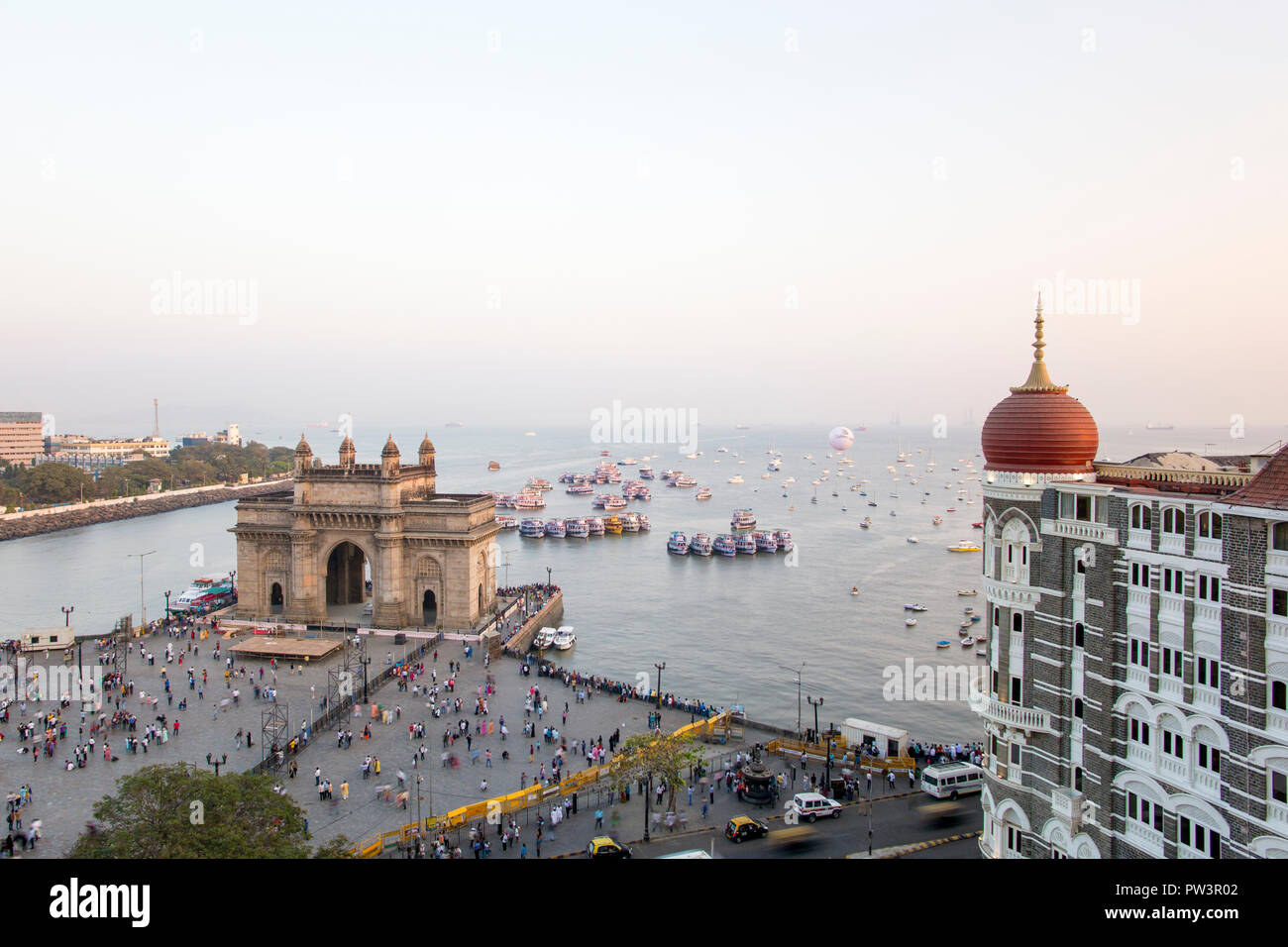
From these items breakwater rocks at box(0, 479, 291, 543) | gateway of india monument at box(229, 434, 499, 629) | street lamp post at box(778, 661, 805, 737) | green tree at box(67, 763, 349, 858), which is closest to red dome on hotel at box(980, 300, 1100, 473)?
street lamp post at box(778, 661, 805, 737)

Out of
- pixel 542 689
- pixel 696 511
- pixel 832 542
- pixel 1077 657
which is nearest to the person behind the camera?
pixel 1077 657

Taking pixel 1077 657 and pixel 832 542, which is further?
pixel 832 542

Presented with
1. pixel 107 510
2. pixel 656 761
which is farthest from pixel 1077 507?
pixel 107 510

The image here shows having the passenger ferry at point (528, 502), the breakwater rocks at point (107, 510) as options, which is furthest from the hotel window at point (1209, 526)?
the passenger ferry at point (528, 502)
